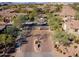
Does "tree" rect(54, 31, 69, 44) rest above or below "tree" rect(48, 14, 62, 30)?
below

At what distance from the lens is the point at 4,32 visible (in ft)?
5.57

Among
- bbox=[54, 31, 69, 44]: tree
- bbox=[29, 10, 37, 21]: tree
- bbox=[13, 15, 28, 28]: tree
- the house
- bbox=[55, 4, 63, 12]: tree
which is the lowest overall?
bbox=[54, 31, 69, 44]: tree

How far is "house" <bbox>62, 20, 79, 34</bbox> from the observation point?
1.66 metres

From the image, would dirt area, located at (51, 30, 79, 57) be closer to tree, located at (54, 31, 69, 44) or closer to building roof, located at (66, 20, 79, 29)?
tree, located at (54, 31, 69, 44)

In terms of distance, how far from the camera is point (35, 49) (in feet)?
5.54

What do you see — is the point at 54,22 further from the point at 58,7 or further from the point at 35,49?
the point at 35,49

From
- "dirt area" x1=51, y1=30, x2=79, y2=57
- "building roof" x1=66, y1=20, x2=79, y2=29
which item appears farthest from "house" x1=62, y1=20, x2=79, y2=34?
"dirt area" x1=51, y1=30, x2=79, y2=57

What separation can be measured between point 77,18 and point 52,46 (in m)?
0.43

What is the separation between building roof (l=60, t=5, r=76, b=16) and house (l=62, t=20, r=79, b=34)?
0.10 meters

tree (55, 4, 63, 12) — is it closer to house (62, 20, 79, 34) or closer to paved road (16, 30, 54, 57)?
house (62, 20, 79, 34)

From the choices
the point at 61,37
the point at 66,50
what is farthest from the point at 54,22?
the point at 66,50

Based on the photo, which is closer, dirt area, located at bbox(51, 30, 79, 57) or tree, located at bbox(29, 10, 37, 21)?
dirt area, located at bbox(51, 30, 79, 57)

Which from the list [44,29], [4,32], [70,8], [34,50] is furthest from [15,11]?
[70,8]

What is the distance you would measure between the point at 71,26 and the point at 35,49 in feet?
1.56
